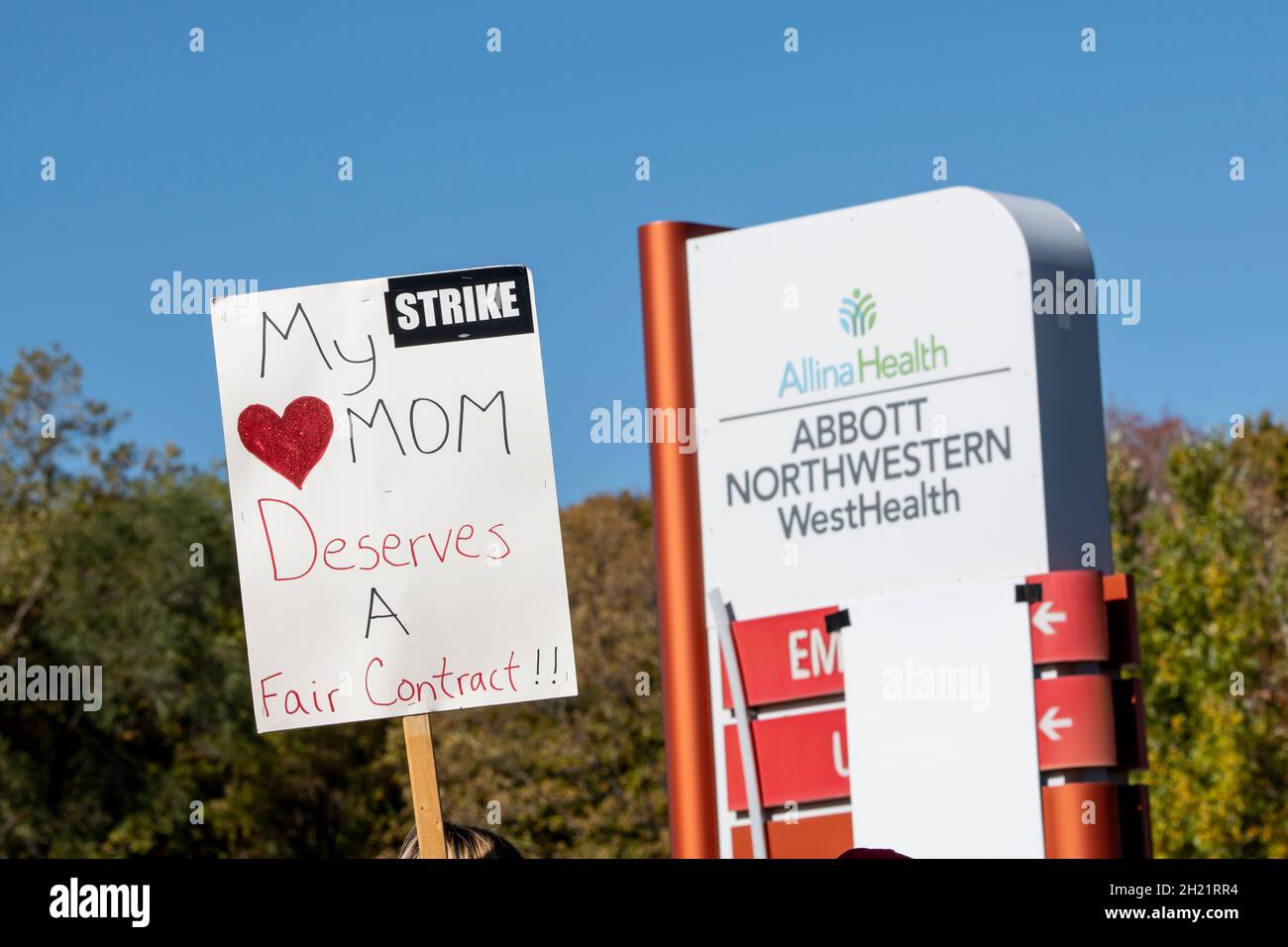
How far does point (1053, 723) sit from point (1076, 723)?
0.33ft

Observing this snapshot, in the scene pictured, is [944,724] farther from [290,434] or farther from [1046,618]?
[290,434]

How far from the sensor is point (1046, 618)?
303 inches

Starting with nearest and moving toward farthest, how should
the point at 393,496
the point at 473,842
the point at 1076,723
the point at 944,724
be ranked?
the point at 473,842
the point at 393,496
the point at 1076,723
the point at 944,724

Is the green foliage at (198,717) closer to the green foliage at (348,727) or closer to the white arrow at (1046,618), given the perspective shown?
the green foliage at (348,727)

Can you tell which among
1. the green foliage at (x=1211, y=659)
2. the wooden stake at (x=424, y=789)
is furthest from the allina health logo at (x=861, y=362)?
the green foliage at (x=1211, y=659)

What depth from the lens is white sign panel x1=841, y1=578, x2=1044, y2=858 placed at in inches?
304

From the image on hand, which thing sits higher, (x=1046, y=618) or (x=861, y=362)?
(x=861, y=362)

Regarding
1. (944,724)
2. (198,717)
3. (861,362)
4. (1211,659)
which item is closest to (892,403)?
(861,362)

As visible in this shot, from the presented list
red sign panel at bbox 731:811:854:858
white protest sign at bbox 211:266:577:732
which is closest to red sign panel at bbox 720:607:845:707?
red sign panel at bbox 731:811:854:858

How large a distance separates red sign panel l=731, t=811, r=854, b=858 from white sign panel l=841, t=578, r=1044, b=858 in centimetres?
17

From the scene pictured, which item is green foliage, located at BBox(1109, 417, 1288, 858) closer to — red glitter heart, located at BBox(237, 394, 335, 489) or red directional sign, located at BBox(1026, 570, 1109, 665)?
red directional sign, located at BBox(1026, 570, 1109, 665)

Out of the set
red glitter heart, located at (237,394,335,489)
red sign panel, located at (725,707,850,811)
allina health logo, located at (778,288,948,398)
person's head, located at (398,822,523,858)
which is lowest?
red sign panel, located at (725,707,850,811)
